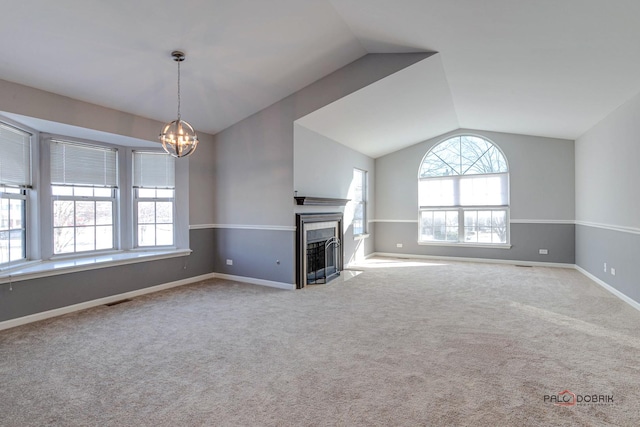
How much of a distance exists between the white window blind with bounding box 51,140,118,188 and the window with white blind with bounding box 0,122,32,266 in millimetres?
329

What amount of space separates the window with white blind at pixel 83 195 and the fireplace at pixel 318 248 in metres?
2.93

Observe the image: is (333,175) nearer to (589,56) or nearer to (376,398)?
(589,56)

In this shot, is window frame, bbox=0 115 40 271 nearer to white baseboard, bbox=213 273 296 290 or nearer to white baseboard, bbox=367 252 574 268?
white baseboard, bbox=213 273 296 290

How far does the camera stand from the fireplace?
531 cm

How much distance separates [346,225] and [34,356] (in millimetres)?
5248

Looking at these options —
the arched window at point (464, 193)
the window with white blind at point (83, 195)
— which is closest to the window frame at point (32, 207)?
the window with white blind at point (83, 195)

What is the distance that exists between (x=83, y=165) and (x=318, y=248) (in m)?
3.77

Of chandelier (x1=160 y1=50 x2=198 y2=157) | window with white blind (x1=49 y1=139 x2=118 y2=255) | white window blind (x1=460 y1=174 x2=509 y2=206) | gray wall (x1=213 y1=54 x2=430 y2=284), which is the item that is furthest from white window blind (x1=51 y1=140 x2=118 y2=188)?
white window blind (x1=460 y1=174 x2=509 y2=206)

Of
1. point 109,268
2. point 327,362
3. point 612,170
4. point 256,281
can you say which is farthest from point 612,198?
point 109,268

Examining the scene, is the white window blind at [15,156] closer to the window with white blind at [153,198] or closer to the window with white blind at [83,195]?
the window with white blind at [83,195]

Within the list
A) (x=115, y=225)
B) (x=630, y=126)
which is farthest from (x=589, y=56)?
(x=115, y=225)

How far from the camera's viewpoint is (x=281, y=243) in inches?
209

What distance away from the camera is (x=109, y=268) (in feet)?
14.9

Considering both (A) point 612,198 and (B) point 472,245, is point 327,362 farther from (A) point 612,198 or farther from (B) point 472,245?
(B) point 472,245
